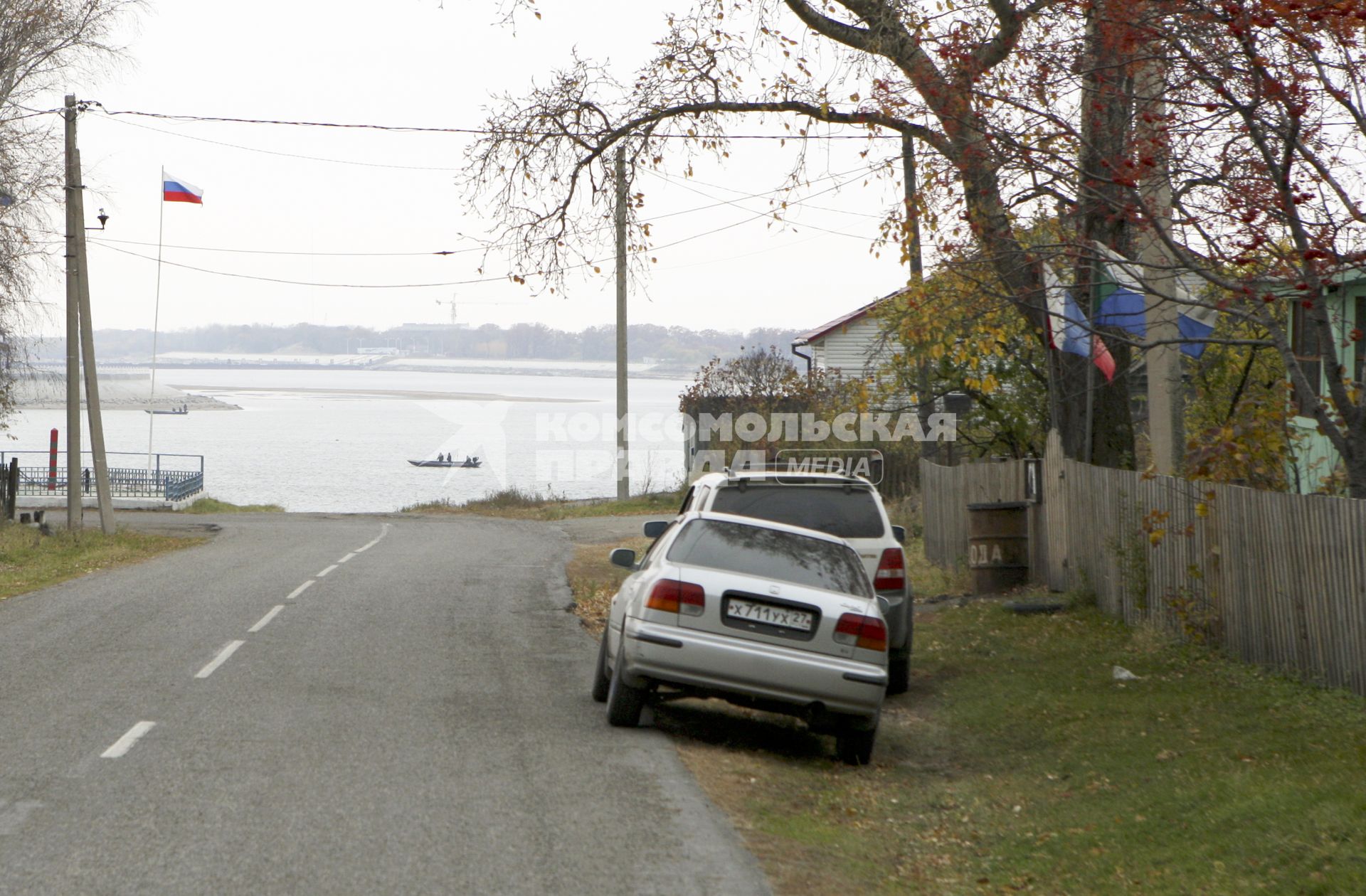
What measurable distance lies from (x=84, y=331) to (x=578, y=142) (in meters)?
14.3

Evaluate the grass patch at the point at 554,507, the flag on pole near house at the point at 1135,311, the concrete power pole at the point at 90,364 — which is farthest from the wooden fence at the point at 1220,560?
the grass patch at the point at 554,507

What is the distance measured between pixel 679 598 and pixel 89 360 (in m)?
21.5

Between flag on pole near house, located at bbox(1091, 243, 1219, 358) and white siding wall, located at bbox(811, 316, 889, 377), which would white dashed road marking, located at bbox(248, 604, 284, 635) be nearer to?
flag on pole near house, located at bbox(1091, 243, 1219, 358)

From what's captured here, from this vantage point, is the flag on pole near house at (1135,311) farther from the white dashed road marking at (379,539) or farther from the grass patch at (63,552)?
the white dashed road marking at (379,539)

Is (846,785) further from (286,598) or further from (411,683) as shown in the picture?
(286,598)

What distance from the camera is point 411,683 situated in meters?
10.2

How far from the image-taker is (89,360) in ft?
85.8

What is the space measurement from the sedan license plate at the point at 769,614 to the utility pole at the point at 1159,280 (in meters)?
3.03

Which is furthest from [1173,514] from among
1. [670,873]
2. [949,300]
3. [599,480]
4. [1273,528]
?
[599,480]

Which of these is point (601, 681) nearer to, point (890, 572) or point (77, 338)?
point (890, 572)

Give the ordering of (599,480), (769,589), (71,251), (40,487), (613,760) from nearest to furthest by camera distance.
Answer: (613,760), (769,589), (71,251), (40,487), (599,480)

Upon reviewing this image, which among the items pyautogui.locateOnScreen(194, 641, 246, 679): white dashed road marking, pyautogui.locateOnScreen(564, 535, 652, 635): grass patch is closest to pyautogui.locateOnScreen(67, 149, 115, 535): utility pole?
pyautogui.locateOnScreen(564, 535, 652, 635): grass patch

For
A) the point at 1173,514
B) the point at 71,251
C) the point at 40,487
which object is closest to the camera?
the point at 1173,514

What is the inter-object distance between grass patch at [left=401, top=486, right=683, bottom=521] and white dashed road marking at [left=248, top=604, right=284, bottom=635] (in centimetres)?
2120
